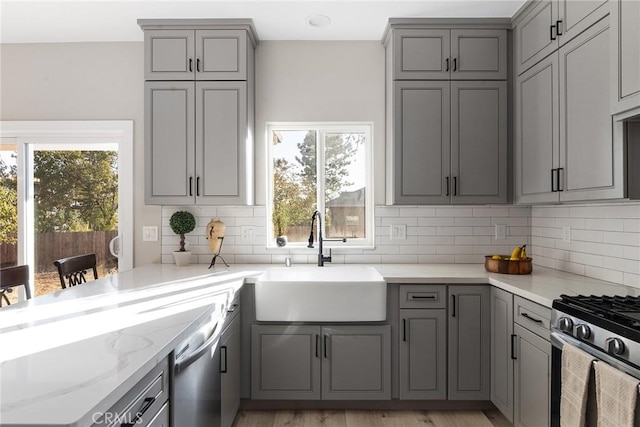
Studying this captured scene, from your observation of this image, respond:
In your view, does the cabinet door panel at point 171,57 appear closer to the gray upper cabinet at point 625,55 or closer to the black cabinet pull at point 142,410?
the black cabinet pull at point 142,410

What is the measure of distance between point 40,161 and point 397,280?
9.53 ft

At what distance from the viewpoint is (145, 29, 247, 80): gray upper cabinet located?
2.75 metres

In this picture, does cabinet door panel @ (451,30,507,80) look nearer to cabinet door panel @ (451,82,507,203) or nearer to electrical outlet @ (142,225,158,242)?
cabinet door panel @ (451,82,507,203)

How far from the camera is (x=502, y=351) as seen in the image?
2.28m

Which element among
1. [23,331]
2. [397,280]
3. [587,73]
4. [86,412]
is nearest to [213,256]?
[397,280]

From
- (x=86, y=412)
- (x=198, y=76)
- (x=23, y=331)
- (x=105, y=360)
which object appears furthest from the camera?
(x=198, y=76)

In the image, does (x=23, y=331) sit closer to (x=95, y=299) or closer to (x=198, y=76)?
(x=95, y=299)

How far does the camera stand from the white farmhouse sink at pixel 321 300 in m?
2.37

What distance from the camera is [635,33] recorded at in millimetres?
1616

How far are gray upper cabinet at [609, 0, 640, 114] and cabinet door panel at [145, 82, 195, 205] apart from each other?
238 centimetres

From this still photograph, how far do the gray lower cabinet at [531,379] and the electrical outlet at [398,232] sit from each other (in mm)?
1109

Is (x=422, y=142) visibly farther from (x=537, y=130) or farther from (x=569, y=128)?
(x=569, y=128)

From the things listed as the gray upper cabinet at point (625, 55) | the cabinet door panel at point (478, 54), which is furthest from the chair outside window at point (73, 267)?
the gray upper cabinet at point (625, 55)

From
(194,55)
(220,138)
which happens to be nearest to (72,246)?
(220,138)
